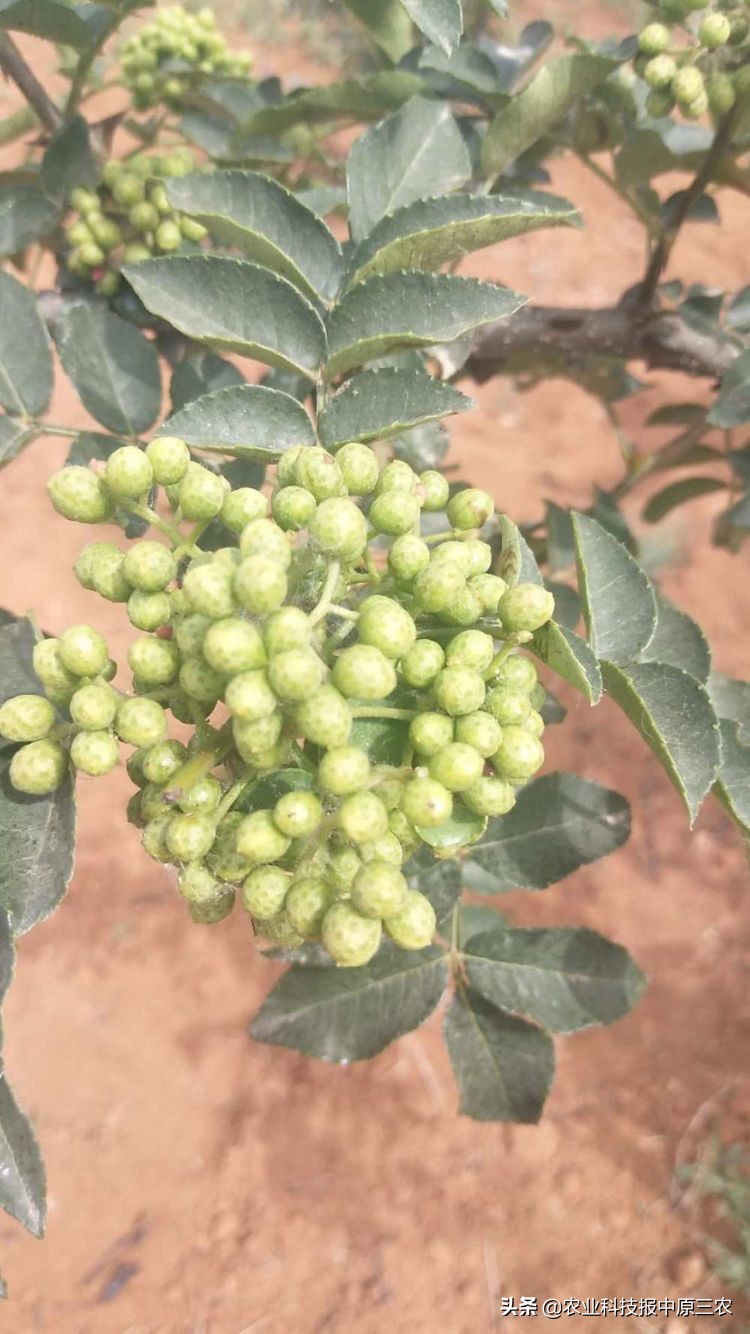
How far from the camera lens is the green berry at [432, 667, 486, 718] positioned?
874 millimetres

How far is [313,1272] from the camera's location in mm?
2467

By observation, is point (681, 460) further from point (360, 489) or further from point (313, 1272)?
point (313, 1272)

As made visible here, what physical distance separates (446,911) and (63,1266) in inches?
69.5

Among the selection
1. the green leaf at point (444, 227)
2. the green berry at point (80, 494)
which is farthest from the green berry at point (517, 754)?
the green leaf at point (444, 227)

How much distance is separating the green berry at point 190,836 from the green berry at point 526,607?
12.9 inches

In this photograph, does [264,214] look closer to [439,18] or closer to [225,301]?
[225,301]

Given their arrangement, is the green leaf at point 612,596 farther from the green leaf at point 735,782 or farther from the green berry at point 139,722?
the green berry at point 139,722

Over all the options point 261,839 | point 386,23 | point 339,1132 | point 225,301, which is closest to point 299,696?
point 261,839

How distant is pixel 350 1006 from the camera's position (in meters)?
1.49

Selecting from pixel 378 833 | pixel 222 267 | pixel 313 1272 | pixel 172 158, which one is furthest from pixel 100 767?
pixel 313 1272

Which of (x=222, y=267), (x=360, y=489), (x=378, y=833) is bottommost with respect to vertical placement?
(x=378, y=833)

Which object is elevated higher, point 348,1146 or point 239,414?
point 239,414

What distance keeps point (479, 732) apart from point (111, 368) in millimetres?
892

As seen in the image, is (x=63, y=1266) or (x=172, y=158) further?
(x=63, y=1266)
